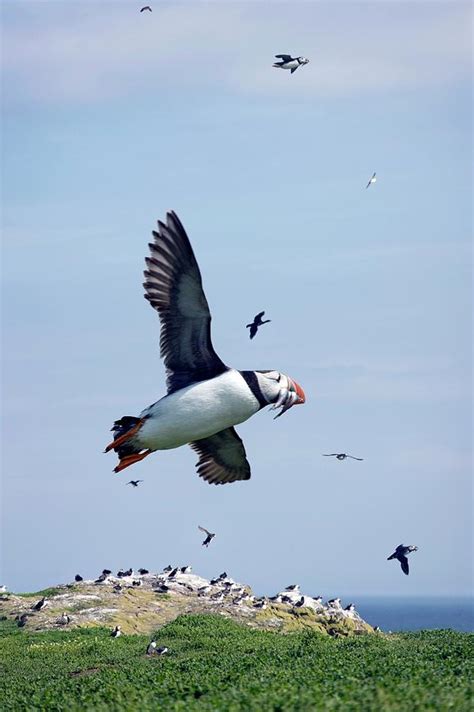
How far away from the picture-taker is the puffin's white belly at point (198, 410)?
18.3m

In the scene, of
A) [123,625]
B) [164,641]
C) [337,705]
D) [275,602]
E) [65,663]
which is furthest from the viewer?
[275,602]

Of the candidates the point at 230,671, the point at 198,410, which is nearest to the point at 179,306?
the point at 198,410

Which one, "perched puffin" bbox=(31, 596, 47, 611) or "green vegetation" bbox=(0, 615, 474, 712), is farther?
"perched puffin" bbox=(31, 596, 47, 611)

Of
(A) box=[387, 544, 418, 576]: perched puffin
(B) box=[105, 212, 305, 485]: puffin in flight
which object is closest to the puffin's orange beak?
(B) box=[105, 212, 305, 485]: puffin in flight

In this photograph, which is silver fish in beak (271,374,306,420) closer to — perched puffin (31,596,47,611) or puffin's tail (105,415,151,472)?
puffin's tail (105,415,151,472)

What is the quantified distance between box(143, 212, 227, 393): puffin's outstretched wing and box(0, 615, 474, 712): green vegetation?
4701mm

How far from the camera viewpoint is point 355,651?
2236 cm

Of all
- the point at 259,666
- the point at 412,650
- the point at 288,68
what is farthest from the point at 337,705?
the point at 288,68

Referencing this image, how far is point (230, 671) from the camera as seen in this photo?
1877 cm

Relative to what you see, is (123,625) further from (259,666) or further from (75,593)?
(259,666)

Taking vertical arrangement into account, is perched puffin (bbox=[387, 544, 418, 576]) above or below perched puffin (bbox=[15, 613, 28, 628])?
above

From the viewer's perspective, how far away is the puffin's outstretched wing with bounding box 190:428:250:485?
70.8ft

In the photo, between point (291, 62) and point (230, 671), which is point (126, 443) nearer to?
point (230, 671)

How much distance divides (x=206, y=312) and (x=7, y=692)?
7084mm
